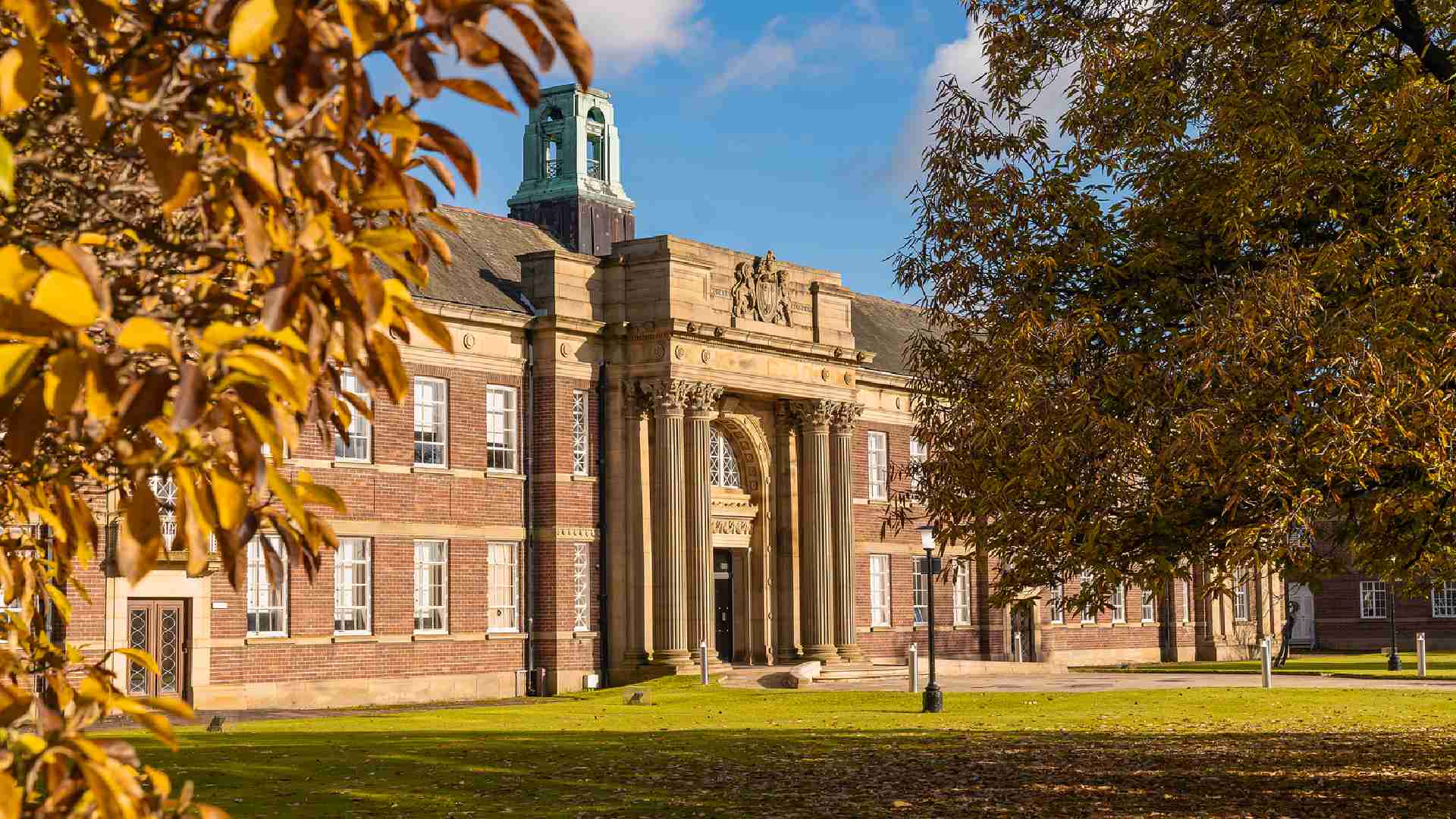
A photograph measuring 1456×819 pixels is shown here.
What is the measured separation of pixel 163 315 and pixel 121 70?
1.79 feet

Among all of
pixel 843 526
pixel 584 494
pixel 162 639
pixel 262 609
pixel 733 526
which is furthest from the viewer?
pixel 843 526

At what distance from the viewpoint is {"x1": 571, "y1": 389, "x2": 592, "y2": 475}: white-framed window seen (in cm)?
3994

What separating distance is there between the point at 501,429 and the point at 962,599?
18568 mm

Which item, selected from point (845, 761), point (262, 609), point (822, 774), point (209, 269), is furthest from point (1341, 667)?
point (209, 269)

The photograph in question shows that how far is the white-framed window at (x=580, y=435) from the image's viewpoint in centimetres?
3994

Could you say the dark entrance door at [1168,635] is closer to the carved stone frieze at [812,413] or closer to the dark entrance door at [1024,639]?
the dark entrance door at [1024,639]

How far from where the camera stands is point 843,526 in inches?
1781

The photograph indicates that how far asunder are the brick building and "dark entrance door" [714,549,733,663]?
0.06 m

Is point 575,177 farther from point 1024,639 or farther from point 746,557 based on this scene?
point 1024,639

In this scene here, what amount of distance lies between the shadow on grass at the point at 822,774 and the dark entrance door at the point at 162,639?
28.0 ft

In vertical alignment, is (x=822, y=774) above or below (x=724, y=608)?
below

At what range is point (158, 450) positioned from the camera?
3.38 meters

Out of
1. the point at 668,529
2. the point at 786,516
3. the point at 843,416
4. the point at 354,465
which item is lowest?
the point at 668,529

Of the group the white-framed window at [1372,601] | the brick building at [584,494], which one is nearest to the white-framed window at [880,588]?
the brick building at [584,494]
